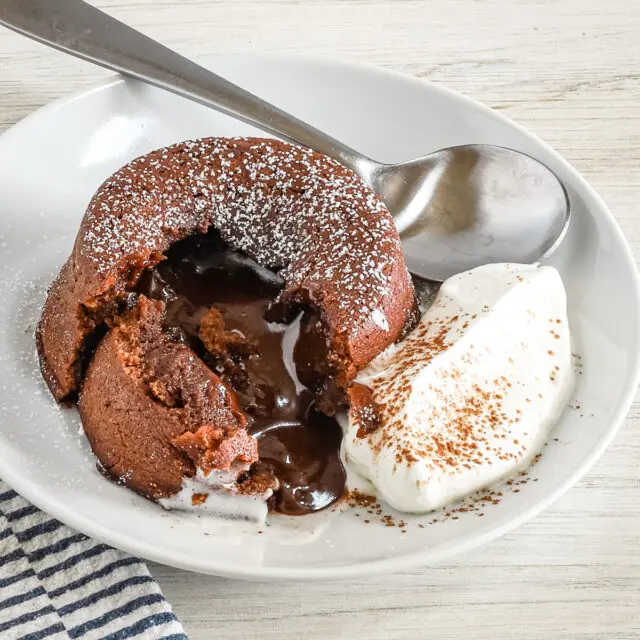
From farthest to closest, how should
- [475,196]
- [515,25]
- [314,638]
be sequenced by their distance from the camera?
[515,25] < [475,196] < [314,638]

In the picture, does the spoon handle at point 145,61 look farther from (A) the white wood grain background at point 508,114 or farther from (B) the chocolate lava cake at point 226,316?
(A) the white wood grain background at point 508,114

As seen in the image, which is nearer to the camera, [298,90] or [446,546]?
[446,546]

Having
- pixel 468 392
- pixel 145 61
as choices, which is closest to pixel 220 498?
pixel 468 392

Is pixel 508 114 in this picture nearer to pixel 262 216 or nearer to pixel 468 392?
pixel 262 216

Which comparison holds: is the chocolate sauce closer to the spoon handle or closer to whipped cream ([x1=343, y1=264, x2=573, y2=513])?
whipped cream ([x1=343, y1=264, x2=573, y2=513])

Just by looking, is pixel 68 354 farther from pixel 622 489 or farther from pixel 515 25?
pixel 515 25

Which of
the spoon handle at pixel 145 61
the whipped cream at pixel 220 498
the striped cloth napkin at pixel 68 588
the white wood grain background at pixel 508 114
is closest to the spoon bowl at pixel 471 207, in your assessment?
the spoon handle at pixel 145 61

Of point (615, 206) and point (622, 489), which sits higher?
point (615, 206)

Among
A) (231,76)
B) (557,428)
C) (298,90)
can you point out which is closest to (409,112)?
(298,90)
